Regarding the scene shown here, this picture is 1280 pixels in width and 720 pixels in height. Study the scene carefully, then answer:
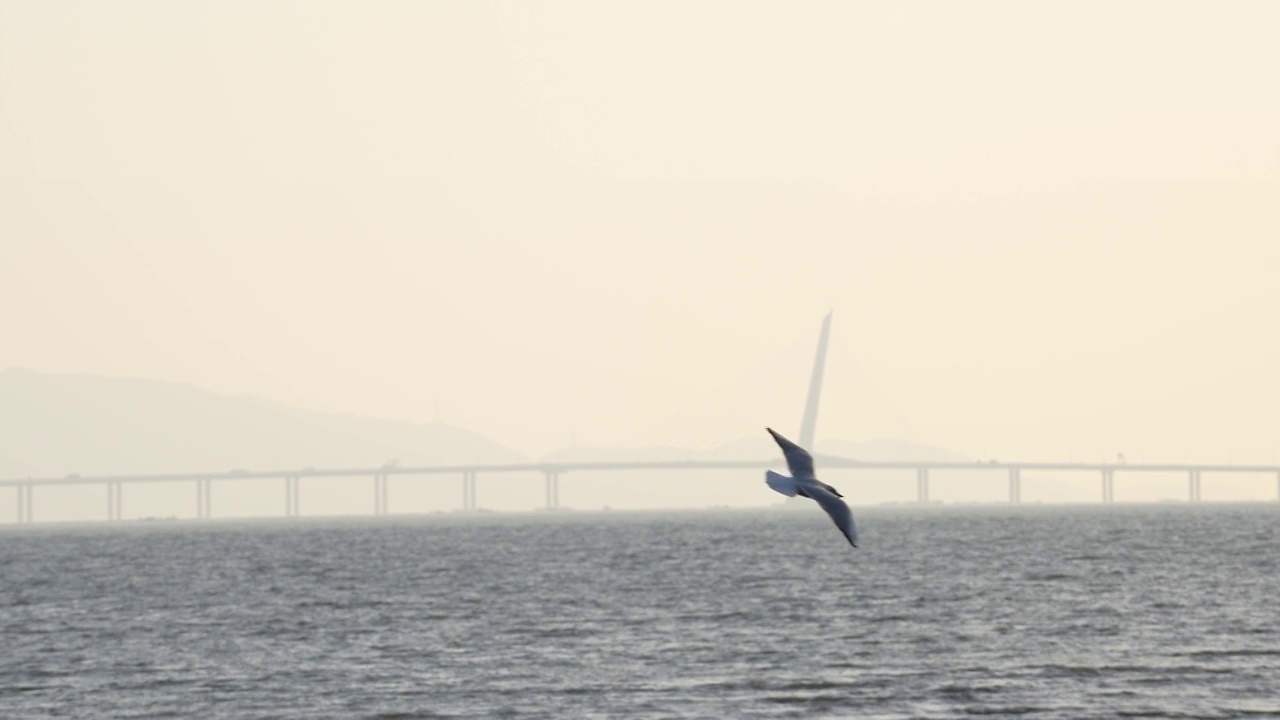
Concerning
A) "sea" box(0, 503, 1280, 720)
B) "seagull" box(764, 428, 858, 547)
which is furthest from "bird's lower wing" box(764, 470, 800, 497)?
"sea" box(0, 503, 1280, 720)

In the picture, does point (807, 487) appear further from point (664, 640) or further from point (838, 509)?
point (664, 640)

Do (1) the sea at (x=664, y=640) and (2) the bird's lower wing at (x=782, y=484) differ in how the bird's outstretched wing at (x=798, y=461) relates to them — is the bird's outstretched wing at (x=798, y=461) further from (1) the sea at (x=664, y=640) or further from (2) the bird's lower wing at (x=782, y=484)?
(1) the sea at (x=664, y=640)

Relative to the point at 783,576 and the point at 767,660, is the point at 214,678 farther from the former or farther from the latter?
the point at 783,576

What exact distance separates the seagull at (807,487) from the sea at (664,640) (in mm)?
27938

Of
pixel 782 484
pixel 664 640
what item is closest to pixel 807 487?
pixel 782 484

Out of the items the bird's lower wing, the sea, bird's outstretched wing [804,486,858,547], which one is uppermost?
the bird's lower wing

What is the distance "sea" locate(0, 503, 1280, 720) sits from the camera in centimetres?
5006

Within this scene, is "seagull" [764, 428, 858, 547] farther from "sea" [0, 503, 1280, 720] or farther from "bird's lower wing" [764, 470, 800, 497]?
"sea" [0, 503, 1280, 720]

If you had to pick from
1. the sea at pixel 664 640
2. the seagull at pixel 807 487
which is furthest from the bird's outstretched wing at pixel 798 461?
the sea at pixel 664 640

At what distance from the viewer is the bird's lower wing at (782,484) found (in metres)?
18.5

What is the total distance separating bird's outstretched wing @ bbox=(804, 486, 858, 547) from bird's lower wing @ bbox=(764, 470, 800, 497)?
0.17m

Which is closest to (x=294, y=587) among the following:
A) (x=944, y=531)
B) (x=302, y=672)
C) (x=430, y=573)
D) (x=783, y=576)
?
(x=430, y=573)

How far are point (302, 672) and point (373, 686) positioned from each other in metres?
4.84

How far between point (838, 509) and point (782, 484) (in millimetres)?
566
